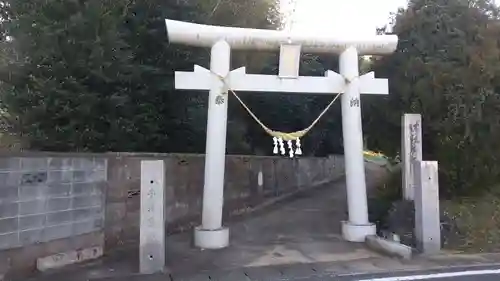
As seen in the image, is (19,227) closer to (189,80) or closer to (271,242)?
(189,80)

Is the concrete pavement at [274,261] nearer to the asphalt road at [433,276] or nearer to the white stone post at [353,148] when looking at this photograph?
the asphalt road at [433,276]

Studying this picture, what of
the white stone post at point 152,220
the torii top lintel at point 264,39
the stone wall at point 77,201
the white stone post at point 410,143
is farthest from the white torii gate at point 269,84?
the white stone post at point 152,220

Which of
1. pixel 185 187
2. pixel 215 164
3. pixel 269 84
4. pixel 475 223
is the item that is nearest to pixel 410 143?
pixel 475 223

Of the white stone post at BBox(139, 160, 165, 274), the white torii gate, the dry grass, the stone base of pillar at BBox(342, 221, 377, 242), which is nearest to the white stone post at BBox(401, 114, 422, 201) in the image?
the dry grass

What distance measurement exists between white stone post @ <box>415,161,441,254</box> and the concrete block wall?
5.37m

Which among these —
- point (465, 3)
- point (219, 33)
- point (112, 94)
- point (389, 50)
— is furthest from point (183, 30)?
point (465, 3)

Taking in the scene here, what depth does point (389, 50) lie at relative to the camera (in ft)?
30.6

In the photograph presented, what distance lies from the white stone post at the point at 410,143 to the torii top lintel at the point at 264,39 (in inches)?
63.4

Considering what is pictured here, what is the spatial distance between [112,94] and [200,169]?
2558mm

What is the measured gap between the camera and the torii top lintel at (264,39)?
8602 millimetres

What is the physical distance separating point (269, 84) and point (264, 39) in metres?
0.90

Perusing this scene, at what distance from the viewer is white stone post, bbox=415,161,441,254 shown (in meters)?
7.63

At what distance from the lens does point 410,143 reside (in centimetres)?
987

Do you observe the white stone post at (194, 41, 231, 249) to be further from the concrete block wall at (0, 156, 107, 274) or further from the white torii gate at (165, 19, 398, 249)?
the concrete block wall at (0, 156, 107, 274)
